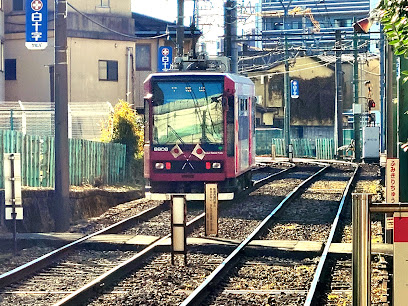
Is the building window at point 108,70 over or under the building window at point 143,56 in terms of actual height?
under

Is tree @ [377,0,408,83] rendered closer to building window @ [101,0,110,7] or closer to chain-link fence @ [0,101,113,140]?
chain-link fence @ [0,101,113,140]

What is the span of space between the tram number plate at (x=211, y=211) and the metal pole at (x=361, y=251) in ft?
34.6

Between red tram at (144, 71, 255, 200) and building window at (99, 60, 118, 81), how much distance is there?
2267cm

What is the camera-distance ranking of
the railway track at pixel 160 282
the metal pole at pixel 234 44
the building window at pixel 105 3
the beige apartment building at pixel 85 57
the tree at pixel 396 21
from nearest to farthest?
the tree at pixel 396 21 → the railway track at pixel 160 282 → the metal pole at pixel 234 44 → the beige apartment building at pixel 85 57 → the building window at pixel 105 3

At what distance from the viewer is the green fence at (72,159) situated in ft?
71.6

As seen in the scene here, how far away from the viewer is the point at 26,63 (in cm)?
4222

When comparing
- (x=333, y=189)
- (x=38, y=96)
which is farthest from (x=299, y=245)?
(x=38, y=96)

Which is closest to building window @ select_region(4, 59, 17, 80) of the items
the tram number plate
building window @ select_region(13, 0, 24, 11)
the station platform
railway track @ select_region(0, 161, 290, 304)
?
building window @ select_region(13, 0, 24, 11)

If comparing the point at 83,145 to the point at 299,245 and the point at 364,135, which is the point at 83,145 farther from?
the point at 364,135

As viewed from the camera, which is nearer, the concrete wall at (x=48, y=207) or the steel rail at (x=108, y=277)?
the steel rail at (x=108, y=277)

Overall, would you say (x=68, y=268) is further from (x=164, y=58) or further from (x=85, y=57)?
(x=85, y=57)

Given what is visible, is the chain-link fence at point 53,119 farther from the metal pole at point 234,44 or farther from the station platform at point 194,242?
the station platform at point 194,242

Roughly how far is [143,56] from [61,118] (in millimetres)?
31370

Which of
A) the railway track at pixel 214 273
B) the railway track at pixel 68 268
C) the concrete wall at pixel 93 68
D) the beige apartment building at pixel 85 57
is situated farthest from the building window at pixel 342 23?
the railway track at pixel 68 268
